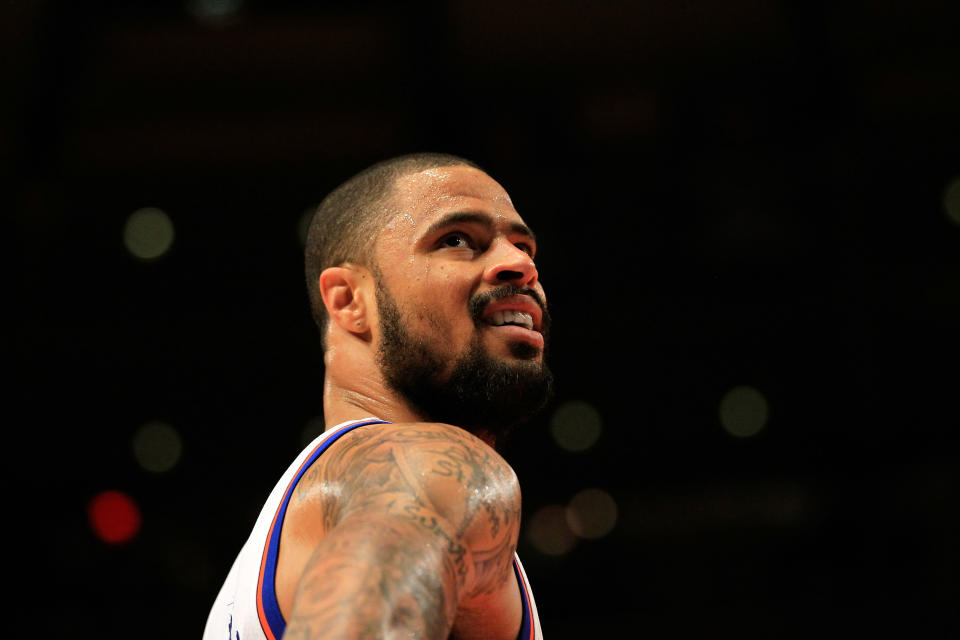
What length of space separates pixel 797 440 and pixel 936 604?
1.25 meters

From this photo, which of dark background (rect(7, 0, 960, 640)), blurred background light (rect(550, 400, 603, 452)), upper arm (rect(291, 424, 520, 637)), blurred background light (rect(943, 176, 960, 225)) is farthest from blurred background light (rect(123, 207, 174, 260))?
blurred background light (rect(943, 176, 960, 225))

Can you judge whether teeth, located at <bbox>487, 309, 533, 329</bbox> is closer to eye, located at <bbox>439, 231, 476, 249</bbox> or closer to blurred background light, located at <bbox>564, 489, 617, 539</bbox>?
eye, located at <bbox>439, 231, 476, 249</bbox>

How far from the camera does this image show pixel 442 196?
1.66 metres

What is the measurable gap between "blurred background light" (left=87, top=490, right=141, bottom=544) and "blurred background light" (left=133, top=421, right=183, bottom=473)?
10.6 inches

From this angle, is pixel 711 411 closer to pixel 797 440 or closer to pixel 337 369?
pixel 797 440

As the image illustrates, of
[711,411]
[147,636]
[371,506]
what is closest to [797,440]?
[711,411]

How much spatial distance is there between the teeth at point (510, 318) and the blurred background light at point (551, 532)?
15.7ft

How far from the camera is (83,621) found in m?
5.12

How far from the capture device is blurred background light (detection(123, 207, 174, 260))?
4824 millimetres

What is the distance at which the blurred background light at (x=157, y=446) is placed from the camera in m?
5.41

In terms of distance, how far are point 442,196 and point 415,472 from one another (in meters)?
0.79

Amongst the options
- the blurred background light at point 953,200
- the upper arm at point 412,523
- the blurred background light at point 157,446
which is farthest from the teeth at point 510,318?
the blurred background light at point 157,446

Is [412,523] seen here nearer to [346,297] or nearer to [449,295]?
[449,295]

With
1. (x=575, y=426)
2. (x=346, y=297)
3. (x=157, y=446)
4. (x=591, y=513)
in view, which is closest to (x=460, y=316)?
(x=346, y=297)
